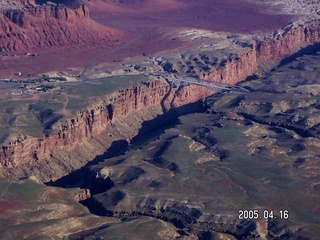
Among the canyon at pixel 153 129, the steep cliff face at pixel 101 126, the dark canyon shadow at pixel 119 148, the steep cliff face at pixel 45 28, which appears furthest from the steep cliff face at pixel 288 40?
the steep cliff face at pixel 45 28

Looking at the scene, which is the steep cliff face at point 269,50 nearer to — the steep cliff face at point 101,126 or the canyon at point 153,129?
the steep cliff face at point 101,126

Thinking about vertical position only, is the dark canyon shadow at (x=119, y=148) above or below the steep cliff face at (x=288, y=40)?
below

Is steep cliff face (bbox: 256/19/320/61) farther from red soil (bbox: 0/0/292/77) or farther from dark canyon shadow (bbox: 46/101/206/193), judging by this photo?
dark canyon shadow (bbox: 46/101/206/193)

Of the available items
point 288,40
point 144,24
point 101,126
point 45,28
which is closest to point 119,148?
point 101,126

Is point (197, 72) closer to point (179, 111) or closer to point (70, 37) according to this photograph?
point (179, 111)

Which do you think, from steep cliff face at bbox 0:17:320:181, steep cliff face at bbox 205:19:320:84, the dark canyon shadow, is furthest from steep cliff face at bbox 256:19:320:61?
the dark canyon shadow

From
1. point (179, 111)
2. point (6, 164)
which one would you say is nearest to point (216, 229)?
point (6, 164)

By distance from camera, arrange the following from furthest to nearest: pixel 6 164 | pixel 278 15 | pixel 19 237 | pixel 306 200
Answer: pixel 278 15, pixel 6 164, pixel 306 200, pixel 19 237
